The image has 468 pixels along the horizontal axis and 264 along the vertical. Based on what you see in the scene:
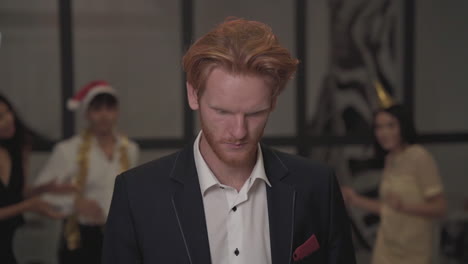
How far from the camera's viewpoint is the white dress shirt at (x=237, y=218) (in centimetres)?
146

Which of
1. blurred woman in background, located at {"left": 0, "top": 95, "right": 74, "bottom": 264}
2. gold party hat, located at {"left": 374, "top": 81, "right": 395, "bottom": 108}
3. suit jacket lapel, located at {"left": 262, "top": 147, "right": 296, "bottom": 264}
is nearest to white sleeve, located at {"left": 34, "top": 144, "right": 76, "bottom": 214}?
blurred woman in background, located at {"left": 0, "top": 95, "right": 74, "bottom": 264}

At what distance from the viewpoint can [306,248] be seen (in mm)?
1490

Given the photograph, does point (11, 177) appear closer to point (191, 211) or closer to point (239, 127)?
point (191, 211)

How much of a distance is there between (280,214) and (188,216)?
0.21 m

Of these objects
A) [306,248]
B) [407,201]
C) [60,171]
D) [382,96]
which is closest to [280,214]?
[306,248]

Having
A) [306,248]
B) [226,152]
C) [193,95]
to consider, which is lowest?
[306,248]

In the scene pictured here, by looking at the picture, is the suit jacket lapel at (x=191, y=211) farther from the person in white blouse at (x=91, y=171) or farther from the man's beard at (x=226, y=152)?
the person in white blouse at (x=91, y=171)

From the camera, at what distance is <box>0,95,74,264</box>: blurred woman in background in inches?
121

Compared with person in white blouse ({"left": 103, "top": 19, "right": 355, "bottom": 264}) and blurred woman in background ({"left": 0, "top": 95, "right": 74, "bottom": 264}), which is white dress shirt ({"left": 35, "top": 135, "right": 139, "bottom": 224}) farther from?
person in white blouse ({"left": 103, "top": 19, "right": 355, "bottom": 264})

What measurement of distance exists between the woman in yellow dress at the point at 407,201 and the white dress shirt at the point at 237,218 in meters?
1.92

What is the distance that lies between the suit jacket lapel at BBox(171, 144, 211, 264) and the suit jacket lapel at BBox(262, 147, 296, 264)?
0.15 meters

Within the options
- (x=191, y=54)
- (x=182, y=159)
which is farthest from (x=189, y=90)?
(x=182, y=159)

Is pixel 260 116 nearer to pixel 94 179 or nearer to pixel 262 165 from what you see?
pixel 262 165

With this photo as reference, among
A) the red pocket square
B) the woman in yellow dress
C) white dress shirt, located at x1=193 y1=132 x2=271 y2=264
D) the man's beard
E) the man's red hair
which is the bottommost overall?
the woman in yellow dress
